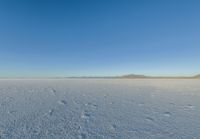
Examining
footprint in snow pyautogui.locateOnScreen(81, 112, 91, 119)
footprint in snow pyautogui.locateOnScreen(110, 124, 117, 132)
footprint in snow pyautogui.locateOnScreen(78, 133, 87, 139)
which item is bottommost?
footprint in snow pyautogui.locateOnScreen(78, 133, 87, 139)

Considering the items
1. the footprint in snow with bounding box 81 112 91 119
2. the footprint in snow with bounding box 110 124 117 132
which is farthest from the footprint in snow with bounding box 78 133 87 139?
the footprint in snow with bounding box 81 112 91 119

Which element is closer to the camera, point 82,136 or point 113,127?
point 82,136

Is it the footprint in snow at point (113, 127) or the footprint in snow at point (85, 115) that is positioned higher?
the footprint in snow at point (85, 115)

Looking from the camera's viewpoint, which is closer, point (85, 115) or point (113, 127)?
point (113, 127)

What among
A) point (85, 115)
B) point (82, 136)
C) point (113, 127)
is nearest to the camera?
point (82, 136)

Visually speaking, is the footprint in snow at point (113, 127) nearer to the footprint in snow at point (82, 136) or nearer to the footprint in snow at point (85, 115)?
the footprint in snow at point (82, 136)

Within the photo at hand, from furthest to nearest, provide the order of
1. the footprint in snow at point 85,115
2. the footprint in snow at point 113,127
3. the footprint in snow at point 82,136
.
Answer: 1. the footprint in snow at point 85,115
2. the footprint in snow at point 113,127
3. the footprint in snow at point 82,136

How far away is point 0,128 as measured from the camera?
280 centimetres

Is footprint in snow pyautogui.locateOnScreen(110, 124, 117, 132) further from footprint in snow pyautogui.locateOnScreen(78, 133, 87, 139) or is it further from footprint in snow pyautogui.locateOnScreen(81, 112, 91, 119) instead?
footprint in snow pyautogui.locateOnScreen(81, 112, 91, 119)

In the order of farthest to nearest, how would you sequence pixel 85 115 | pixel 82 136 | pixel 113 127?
pixel 85 115
pixel 113 127
pixel 82 136

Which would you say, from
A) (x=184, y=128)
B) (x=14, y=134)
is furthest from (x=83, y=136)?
(x=184, y=128)

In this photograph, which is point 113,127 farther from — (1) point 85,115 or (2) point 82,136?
(1) point 85,115

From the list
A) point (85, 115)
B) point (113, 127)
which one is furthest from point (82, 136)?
point (85, 115)

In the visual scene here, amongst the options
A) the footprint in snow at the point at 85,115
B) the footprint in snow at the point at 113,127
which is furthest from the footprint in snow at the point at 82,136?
the footprint in snow at the point at 85,115
